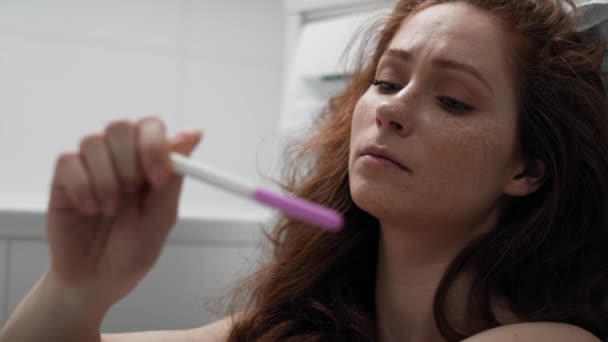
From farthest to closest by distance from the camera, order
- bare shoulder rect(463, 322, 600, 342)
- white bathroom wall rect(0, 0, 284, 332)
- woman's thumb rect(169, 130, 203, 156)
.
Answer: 1. white bathroom wall rect(0, 0, 284, 332)
2. bare shoulder rect(463, 322, 600, 342)
3. woman's thumb rect(169, 130, 203, 156)

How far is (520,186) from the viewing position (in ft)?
2.93

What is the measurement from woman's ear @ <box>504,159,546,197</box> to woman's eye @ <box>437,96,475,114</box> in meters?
0.12

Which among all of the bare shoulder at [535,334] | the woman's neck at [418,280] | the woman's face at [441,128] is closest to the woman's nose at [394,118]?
the woman's face at [441,128]

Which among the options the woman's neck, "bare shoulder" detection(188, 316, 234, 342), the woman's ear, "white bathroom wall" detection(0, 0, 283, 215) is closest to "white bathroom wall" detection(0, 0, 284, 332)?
"white bathroom wall" detection(0, 0, 283, 215)

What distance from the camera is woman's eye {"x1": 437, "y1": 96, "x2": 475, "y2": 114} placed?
832mm

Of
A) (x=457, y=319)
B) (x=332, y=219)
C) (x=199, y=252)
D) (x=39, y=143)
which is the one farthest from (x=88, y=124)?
(x=332, y=219)

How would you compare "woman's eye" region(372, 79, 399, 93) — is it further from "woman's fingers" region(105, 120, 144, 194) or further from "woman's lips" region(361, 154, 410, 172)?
"woman's fingers" region(105, 120, 144, 194)

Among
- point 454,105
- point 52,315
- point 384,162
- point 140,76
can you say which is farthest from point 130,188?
point 140,76

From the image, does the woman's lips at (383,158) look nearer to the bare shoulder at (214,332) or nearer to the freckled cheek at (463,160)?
the freckled cheek at (463,160)

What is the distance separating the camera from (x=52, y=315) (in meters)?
0.70

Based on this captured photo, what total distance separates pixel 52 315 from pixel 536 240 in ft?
1.90

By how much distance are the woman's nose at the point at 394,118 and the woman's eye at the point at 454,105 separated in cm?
5

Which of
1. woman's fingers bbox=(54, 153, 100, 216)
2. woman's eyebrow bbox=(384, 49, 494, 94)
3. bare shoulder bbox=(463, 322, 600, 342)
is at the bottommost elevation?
bare shoulder bbox=(463, 322, 600, 342)

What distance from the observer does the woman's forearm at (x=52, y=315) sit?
A: 70 cm
